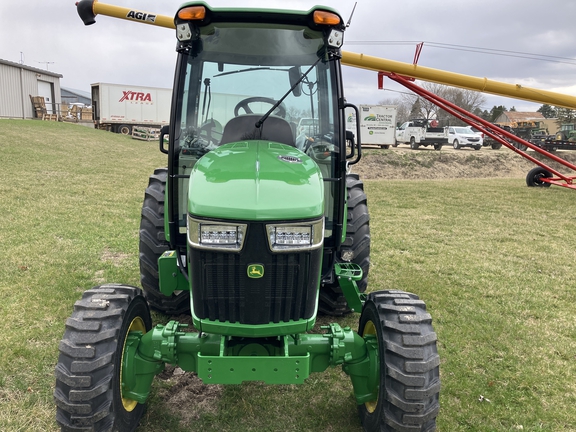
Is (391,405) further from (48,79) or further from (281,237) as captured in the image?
(48,79)

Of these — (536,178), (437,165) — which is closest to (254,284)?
(536,178)

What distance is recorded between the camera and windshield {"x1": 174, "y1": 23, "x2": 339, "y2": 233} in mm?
3193

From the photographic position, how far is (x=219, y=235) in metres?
2.48

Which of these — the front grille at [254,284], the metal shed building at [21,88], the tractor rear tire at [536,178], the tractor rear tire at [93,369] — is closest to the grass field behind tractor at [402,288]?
the tractor rear tire at [93,369]

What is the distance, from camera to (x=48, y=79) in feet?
125

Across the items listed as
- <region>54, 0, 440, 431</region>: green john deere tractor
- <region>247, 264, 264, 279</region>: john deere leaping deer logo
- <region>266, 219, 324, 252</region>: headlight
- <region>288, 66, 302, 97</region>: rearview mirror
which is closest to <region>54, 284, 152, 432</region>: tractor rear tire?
<region>54, 0, 440, 431</region>: green john deere tractor

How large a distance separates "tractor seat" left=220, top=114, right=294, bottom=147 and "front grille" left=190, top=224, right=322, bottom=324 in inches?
41.9

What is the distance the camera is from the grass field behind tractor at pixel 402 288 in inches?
128

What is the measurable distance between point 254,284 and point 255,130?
1.26 metres

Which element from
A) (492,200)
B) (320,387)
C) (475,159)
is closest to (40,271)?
(320,387)

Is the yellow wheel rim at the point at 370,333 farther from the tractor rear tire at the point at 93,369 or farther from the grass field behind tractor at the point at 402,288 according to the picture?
the tractor rear tire at the point at 93,369

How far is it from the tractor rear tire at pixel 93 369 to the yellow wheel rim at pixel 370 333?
1474mm

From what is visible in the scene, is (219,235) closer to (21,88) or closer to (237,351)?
(237,351)

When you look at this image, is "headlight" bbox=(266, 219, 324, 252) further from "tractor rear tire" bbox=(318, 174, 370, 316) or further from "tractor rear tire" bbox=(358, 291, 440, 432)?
"tractor rear tire" bbox=(318, 174, 370, 316)
